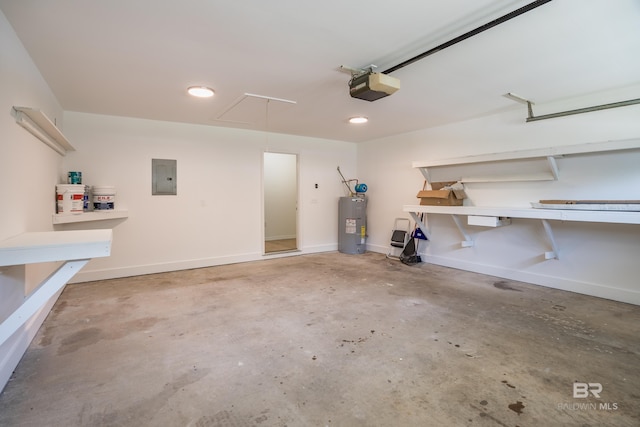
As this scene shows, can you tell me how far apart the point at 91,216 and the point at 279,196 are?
14.8 feet

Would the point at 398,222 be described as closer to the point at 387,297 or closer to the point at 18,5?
the point at 387,297

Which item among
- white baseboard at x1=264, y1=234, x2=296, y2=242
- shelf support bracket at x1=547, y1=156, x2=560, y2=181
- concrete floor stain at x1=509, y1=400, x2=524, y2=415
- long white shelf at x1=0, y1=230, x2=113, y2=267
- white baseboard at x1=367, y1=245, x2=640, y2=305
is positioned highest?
shelf support bracket at x1=547, y1=156, x2=560, y2=181

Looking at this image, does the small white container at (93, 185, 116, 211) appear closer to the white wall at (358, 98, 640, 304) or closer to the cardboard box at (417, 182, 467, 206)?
the cardboard box at (417, 182, 467, 206)

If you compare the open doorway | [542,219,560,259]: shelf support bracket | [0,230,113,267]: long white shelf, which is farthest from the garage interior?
the open doorway

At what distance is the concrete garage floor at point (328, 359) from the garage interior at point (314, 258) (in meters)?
0.02

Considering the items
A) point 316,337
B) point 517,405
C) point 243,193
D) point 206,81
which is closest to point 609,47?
point 517,405

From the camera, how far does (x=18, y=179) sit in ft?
7.67

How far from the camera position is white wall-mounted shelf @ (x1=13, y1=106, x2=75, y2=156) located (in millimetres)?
2269

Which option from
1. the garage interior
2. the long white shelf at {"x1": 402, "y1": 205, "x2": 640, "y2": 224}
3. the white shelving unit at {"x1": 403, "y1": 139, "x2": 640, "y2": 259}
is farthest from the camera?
the white shelving unit at {"x1": 403, "y1": 139, "x2": 640, "y2": 259}

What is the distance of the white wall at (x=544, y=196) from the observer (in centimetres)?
341

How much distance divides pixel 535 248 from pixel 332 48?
3823 mm

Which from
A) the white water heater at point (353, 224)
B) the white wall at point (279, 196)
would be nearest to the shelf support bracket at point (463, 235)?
the white water heater at point (353, 224)

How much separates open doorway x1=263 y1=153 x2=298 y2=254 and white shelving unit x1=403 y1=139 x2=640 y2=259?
12.6 feet

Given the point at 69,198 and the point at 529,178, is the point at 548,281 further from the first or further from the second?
the point at 69,198
